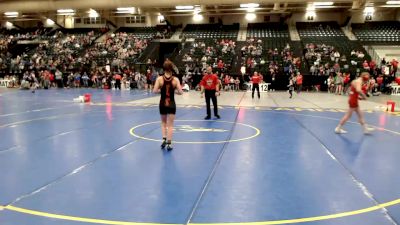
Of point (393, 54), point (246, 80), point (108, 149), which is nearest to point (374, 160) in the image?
point (108, 149)

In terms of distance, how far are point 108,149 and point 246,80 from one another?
71.5ft

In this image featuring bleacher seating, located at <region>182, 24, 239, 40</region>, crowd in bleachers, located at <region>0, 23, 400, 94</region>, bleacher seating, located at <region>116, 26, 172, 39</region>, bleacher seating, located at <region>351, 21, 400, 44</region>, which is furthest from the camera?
bleacher seating, located at <region>116, 26, 172, 39</region>

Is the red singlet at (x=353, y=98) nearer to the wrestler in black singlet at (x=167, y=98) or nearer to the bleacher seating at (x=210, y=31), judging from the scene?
the wrestler in black singlet at (x=167, y=98)

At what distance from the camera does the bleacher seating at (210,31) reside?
3697 centimetres

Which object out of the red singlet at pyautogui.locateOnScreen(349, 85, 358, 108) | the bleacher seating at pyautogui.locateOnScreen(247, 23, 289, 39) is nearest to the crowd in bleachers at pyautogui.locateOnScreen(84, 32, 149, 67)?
the bleacher seating at pyautogui.locateOnScreen(247, 23, 289, 39)

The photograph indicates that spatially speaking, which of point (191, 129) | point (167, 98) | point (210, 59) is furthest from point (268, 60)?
point (167, 98)

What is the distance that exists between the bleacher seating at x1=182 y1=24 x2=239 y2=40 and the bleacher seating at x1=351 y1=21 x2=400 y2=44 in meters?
12.0

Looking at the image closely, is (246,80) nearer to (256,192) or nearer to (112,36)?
(112,36)

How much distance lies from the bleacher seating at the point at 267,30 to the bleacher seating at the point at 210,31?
1571mm

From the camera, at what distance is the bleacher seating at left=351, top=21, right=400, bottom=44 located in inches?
1318

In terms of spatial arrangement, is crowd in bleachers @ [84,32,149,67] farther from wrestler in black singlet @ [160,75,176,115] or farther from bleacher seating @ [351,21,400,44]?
wrestler in black singlet @ [160,75,176,115]

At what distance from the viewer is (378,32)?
116 feet

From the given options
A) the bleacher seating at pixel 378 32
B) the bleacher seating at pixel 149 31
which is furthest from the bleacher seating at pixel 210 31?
the bleacher seating at pixel 378 32

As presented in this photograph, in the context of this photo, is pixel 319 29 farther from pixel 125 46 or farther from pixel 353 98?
pixel 353 98
